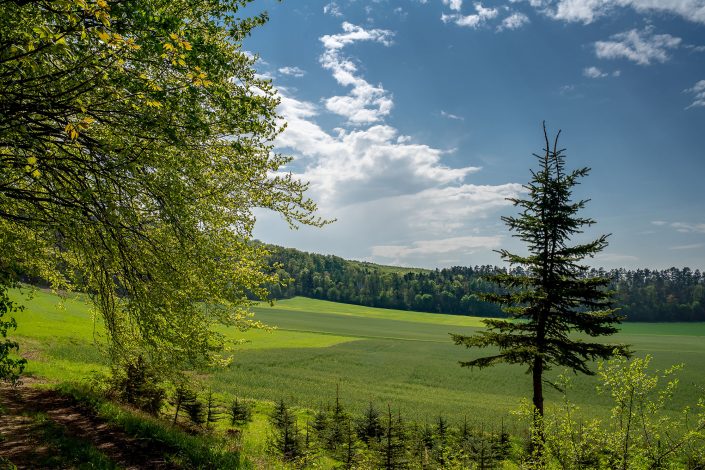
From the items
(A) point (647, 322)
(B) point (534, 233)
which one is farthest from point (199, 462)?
→ (A) point (647, 322)

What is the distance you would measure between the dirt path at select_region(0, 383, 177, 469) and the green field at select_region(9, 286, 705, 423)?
2.53 m

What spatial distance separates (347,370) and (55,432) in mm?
46639

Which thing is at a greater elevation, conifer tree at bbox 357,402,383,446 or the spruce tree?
the spruce tree

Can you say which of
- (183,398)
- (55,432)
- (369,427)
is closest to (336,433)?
(369,427)

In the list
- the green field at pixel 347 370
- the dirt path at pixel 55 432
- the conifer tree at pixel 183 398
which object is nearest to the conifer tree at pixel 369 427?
the green field at pixel 347 370

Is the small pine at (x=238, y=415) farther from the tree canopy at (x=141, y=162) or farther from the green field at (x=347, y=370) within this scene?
the tree canopy at (x=141, y=162)

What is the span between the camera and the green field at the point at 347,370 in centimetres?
3503

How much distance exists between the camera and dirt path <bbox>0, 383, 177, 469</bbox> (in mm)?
9750

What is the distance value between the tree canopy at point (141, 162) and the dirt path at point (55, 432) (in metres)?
2.56

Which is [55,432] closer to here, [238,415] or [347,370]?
[238,415]

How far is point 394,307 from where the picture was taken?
19462 cm

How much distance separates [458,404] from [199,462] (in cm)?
3482

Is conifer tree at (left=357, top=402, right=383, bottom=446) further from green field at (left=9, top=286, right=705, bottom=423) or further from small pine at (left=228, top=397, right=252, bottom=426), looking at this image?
green field at (left=9, top=286, right=705, bottom=423)

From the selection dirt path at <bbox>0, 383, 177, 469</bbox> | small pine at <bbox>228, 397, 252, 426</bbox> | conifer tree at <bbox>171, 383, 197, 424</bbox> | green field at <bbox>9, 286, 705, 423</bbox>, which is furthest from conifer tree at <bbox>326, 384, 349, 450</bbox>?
dirt path at <bbox>0, 383, 177, 469</bbox>
